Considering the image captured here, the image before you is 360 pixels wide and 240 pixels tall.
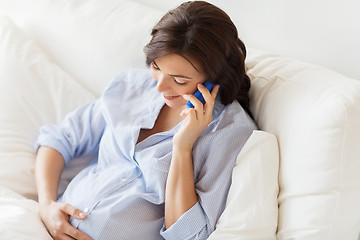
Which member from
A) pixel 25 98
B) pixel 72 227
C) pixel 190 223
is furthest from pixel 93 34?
pixel 190 223

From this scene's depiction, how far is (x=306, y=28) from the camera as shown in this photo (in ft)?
4.95

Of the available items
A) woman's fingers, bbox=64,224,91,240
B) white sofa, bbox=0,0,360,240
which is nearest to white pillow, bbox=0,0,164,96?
white sofa, bbox=0,0,360,240

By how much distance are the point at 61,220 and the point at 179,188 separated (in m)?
0.40

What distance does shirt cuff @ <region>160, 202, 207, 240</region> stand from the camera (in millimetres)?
1266

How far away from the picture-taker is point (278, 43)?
5.30 ft

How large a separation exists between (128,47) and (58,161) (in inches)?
21.1

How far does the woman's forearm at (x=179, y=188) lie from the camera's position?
1279mm

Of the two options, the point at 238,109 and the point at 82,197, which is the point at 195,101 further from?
the point at 82,197

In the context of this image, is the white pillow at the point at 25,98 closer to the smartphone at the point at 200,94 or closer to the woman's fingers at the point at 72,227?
the woman's fingers at the point at 72,227

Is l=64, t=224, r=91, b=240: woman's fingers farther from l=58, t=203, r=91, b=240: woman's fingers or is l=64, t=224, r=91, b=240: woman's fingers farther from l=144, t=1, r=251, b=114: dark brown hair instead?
l=144, t=1, r=251, b=114: dark brown hair

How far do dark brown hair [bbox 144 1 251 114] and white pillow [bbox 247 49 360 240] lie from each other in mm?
194

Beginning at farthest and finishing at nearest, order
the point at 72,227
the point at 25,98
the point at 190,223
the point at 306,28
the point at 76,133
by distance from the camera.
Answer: the point at 25,98 < the point at 76,133 < the point at 306,28 < the point at 72,227 < the point at 190,223

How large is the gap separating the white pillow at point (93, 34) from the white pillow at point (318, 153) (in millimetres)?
690

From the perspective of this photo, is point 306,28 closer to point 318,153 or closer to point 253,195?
point 318,153
